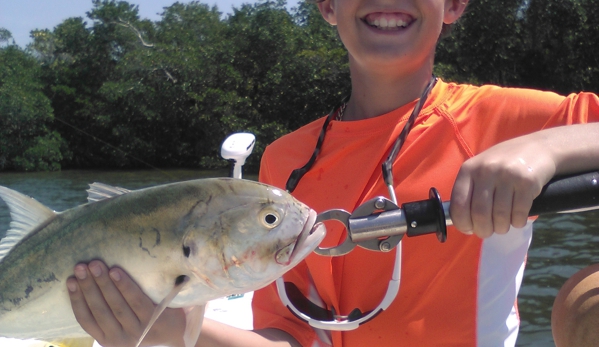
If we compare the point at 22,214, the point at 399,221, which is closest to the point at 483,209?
the point at 399,221

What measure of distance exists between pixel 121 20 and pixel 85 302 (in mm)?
37173

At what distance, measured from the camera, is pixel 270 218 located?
69.2 inches

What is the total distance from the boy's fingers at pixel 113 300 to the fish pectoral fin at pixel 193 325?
183 millimetres

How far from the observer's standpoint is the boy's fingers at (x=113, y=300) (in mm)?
1783

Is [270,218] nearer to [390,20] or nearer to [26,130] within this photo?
[390,20]

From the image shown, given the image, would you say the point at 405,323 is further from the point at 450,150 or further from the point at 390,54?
the point at 390,54

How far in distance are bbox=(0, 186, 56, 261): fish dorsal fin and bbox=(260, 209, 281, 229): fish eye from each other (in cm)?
67

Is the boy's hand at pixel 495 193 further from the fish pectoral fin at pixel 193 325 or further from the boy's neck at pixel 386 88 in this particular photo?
the boy's neck at pixel 386 88

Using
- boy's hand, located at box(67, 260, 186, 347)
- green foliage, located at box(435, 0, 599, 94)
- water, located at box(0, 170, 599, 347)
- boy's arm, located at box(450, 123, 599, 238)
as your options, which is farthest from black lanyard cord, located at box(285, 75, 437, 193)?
green foliage, located at box(435, 0, 599, 94)

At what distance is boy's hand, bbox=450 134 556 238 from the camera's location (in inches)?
55.4

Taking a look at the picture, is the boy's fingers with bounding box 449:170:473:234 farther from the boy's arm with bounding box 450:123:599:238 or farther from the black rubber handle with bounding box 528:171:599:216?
the black rubber handle with bounding box 528:171:599:216

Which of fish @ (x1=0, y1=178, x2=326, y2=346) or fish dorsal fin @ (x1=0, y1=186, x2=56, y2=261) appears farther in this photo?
fish dorsal fin @ (x1=0, y1=186, x2=56, y2=261)

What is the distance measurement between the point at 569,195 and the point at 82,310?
1.41 meters

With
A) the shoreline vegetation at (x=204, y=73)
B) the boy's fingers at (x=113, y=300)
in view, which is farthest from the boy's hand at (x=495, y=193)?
the shoreline vegetation at (x=204, y=73)
